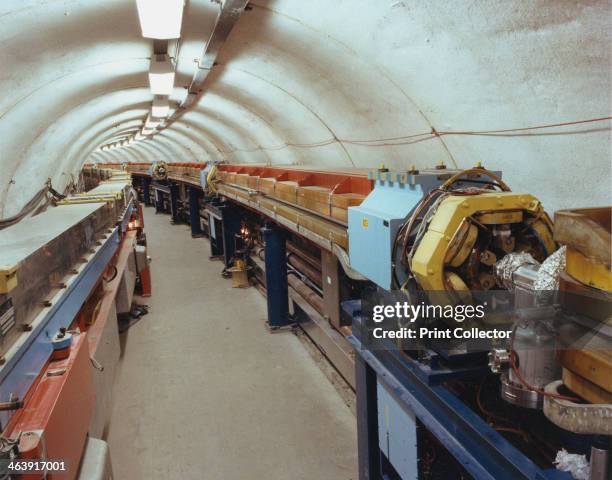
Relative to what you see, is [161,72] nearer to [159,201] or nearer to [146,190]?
[159,201]

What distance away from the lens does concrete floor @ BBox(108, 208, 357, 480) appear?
2.83 m

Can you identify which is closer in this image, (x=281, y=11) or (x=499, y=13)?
(x=499, y=13)

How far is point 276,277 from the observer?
187 inches

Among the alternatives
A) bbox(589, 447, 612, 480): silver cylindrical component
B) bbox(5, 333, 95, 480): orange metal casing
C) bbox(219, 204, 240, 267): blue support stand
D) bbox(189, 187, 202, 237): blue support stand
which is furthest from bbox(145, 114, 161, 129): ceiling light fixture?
bbox(589, 447, 612, 480): silver cylindrical component

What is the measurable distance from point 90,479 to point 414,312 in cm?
148

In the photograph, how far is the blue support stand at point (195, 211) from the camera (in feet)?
33.3

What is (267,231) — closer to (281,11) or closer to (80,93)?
(281,11)

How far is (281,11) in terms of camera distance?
368cm

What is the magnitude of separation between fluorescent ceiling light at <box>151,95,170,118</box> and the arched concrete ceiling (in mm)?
1168

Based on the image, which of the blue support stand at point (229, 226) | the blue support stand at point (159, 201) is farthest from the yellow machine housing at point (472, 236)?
the blue support stand at point (159, 201)

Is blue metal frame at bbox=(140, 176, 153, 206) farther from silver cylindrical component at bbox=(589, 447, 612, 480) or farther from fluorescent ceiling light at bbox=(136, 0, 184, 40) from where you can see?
silver cylindrical component at bbox=(589, 447, 612, 480)

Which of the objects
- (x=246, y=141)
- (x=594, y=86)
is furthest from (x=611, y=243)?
(x=246, y=141)

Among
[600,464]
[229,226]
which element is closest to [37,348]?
[600,464]

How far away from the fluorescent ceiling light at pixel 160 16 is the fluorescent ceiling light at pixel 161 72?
1.71 meters
